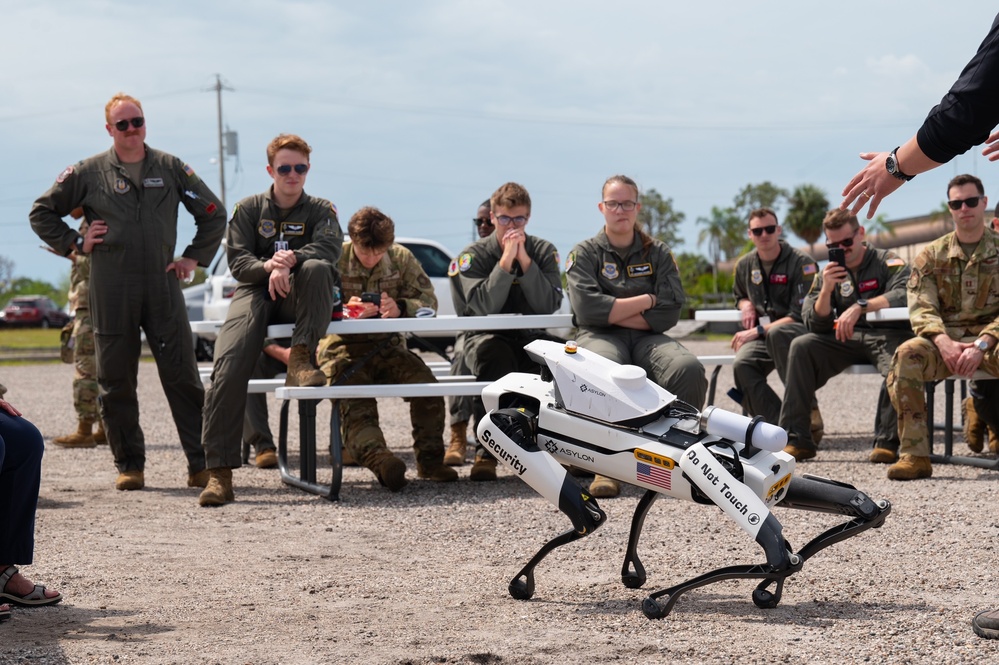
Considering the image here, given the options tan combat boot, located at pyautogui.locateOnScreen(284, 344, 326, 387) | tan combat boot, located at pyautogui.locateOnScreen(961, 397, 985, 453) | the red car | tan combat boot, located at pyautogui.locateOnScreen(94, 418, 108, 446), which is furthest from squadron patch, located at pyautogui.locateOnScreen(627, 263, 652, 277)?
the red car

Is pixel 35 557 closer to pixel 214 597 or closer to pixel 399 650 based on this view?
pixel 214 597

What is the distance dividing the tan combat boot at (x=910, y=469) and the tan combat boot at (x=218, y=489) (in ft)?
12.5

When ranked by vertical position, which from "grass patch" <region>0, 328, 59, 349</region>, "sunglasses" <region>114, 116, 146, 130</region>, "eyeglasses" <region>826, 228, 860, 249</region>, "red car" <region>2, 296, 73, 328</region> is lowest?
"grass patch" <region>0, 328, 59, 349</region>

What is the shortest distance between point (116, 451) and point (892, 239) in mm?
66206

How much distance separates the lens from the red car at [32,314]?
54.2 m

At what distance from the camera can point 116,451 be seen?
23.5 feet

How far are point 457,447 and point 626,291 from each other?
182 centimetres

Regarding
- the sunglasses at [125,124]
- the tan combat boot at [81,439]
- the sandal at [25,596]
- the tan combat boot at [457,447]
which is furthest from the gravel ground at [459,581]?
the tan combat boot at [81,439]

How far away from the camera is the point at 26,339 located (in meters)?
42.9

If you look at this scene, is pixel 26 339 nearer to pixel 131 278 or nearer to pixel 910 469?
pixel 131 278

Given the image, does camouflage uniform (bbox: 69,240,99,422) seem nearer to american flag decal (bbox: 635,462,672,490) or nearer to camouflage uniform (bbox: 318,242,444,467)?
camouflage uniform (bbox: 318,242,444,467)

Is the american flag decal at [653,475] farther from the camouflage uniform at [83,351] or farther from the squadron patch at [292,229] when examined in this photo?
the camouflage uniform at [83,351]

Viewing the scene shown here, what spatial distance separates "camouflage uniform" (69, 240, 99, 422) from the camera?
370 inches

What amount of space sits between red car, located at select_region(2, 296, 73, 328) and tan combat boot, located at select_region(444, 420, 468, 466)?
1937 inches
